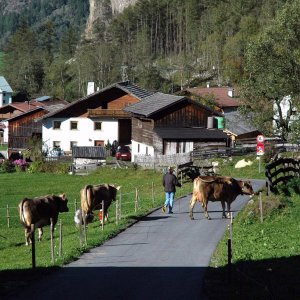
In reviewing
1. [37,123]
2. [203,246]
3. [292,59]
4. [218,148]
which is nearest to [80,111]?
[37,123]

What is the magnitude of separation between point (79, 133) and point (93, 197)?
47602 millimetres

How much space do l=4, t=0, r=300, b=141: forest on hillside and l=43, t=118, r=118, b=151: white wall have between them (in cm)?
2361

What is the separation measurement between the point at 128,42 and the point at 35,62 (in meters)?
19.2

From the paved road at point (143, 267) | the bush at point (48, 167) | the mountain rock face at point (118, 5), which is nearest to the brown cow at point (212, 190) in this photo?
the paved road at point (143, 267)

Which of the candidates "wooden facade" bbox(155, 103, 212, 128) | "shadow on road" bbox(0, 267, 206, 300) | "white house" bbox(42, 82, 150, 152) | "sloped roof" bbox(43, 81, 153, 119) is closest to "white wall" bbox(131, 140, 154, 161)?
"wooden facade" bbox(155, 103, 212, 128)

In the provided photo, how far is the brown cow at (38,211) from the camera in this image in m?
22.2

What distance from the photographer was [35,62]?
5645 inches

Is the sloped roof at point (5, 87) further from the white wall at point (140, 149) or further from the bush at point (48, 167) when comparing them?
the bush at point (48, 167)

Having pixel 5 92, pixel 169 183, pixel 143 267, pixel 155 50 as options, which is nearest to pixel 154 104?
pixel 169 183

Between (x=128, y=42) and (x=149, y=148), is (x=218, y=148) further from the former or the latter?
(x=128, y=42)

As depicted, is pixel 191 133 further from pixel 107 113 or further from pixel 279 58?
pixel 279 58

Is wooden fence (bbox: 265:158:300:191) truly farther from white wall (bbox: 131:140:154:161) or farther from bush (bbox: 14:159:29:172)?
bush (bbox: 14:159:29:172)

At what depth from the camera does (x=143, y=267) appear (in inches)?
655

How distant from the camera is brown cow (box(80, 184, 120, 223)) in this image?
25938 millimetres
